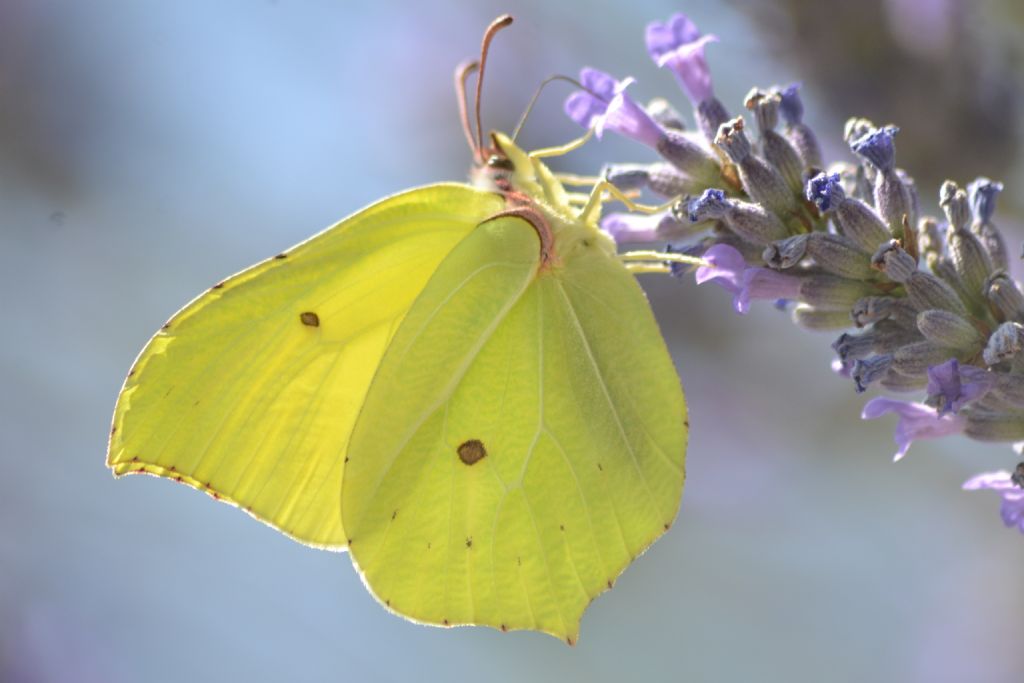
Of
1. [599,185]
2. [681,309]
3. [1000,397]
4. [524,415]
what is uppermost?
[681,309]

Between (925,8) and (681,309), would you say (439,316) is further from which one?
(681,309)

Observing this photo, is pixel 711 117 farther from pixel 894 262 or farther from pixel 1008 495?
pixel 1008 495

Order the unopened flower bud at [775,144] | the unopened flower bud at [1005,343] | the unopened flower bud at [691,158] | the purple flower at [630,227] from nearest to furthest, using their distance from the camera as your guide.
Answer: the unopened flower bud at [1005,343] → the unopened flower bud at [775,144] → the unopened flower bud at [691,158] → the purple flower at [630,227]

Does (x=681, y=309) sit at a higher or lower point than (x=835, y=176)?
higher


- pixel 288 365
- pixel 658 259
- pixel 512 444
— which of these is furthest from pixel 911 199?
pixel 288 365

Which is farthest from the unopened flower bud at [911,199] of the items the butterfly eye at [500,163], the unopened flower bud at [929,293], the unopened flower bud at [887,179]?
the butterfly eye at [500,163]

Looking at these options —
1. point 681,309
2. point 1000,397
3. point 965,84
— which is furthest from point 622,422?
point 681,309

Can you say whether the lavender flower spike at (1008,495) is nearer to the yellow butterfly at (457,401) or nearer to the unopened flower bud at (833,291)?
the unopened flower bud at (833,291)

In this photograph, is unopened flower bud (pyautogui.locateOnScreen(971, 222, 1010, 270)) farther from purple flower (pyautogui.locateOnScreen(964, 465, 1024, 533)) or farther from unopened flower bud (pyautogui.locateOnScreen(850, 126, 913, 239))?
purple flower (pyautogui.locateOnScreen(964, 465, 1024, 533))
